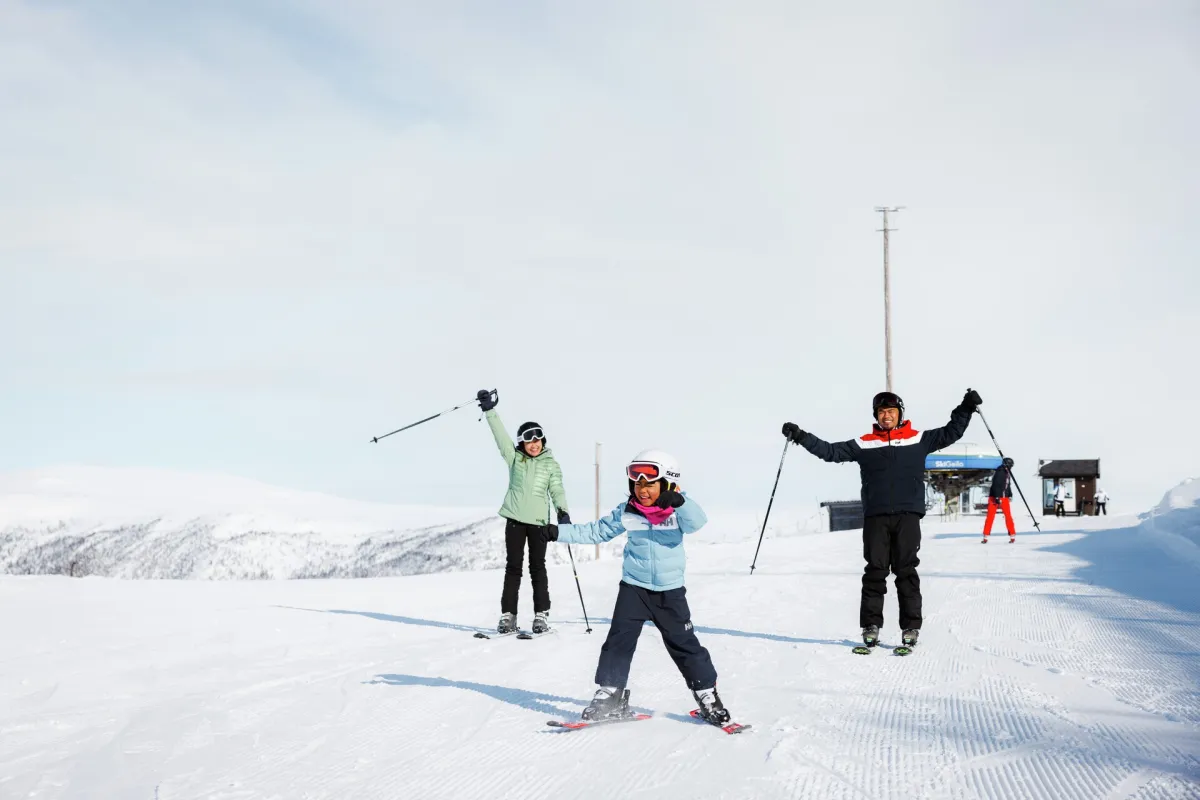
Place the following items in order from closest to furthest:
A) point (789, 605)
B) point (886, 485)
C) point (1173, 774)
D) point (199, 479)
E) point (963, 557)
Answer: point (1173, 774)
point (886, 485)
point (789, 605)
point (963, 557)
point (199, 479)

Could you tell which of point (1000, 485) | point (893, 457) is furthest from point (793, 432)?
point (1000, 485)

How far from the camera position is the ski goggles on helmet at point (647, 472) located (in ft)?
18.1

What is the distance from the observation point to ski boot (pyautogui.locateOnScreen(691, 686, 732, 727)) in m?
5.20

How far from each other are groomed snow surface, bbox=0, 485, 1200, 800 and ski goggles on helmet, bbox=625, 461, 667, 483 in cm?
134

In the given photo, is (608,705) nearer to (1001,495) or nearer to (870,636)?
(870,636)

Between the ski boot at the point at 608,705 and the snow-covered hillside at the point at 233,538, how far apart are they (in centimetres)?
2858

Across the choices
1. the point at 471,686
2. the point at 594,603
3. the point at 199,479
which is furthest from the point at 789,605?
the point at 199,479

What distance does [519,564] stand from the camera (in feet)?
30.3

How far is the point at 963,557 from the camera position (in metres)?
16.2

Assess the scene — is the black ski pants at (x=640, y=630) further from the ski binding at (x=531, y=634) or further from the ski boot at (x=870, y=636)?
the ski binding at (x=531, y=634)

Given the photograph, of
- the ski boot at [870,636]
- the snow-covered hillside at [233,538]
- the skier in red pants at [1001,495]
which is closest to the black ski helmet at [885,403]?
the ski boot at [870,636]

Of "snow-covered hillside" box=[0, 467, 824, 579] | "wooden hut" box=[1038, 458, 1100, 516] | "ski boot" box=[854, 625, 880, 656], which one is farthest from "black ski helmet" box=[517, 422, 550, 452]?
"wooden hut" box=[1038, 458, 1100, 516]

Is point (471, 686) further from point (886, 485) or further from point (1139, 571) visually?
point (1139, 571)

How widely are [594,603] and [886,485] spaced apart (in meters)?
4.96
